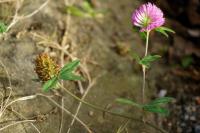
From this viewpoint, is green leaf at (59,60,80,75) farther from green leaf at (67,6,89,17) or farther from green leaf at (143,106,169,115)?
green leaf at (67,6,89,17)

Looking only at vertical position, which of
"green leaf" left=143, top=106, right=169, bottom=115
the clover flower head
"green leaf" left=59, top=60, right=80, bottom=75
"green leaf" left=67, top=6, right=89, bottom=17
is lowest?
"green leaf" left=143, top=106, right=169, bottom=115

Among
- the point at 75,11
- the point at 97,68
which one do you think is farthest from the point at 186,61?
the point at 75,11

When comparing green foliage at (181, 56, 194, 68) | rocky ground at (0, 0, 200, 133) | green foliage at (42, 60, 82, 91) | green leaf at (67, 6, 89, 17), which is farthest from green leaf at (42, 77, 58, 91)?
green foliage at (181, 56, 194, 68)

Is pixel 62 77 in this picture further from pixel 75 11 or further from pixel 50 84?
pixel 75 11

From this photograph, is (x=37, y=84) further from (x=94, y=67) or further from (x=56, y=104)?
(x=94, y=67)

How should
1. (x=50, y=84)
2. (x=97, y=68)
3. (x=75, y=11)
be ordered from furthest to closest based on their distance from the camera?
(x=75, y=11)
(x=97, y=68)
(x=50, y=84)

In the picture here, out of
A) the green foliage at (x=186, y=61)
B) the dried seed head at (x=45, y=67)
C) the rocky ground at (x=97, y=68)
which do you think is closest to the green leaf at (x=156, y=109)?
the rocky ground at (x=97, y=68)
